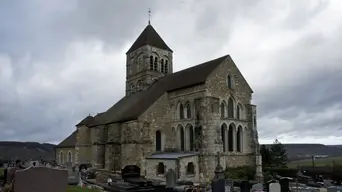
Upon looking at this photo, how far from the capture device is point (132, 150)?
101 feet

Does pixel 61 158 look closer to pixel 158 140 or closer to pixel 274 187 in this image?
pixel 158 140

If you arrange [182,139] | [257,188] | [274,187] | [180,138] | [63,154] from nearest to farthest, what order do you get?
1. [274,187]
2. [257,188]
3. [182,139]
4. [180,138]
5. [63,154]

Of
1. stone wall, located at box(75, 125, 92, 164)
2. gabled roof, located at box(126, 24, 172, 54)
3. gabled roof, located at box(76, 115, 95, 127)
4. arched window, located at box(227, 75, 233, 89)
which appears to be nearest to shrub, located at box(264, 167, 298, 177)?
arched window, located at box(227, 75, 233, 89)

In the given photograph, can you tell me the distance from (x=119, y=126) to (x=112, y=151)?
2590mm

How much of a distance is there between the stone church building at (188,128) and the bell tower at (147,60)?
4458 mm

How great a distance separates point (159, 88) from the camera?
117 ft

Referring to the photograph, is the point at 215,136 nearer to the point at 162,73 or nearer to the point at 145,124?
the point at 145,124

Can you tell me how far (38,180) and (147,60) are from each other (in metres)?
32.5

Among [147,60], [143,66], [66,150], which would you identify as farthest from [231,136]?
[66,150]

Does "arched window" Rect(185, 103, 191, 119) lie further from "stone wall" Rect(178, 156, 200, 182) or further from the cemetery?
the cemetery

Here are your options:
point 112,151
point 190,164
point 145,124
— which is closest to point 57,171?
point 190,164

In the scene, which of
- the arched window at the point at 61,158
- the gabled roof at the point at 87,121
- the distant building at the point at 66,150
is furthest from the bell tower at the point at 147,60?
the arched window at the point at 61,158

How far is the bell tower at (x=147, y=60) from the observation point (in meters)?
41.3

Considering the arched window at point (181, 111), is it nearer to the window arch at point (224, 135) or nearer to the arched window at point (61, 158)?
the window arch at point (224, 135)
